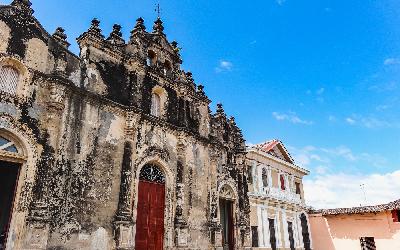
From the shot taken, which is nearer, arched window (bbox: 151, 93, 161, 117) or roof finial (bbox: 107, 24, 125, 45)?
roof finial (bbox: 107, 24, 125, 45)

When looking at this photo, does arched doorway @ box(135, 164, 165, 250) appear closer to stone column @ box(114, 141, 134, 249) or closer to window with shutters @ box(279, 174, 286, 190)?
stone column @ box(114, 141, 134, 249)

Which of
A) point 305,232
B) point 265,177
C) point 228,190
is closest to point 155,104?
point 228,190

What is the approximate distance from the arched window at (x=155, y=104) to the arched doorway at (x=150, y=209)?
247 centimetres

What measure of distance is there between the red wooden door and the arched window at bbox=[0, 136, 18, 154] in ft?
15.8

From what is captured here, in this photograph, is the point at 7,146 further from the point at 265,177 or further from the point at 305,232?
the point at 305,232

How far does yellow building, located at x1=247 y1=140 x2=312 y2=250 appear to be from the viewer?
21.7 m

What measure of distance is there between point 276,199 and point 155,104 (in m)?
12.8

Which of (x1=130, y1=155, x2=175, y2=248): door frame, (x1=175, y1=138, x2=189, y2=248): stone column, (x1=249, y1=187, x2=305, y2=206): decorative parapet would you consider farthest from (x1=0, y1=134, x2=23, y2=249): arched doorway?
(x1=249, y1=187, x2=305, y2=206): decorative parapet

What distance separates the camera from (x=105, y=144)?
1202cm

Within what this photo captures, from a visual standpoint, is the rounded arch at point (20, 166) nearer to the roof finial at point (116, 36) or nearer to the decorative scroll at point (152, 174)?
the decorative scroll at point (152, 174)

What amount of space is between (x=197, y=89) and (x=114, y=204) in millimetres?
8389

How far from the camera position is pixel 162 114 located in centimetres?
1488

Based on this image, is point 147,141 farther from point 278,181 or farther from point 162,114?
point 278,181

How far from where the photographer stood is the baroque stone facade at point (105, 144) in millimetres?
9852
